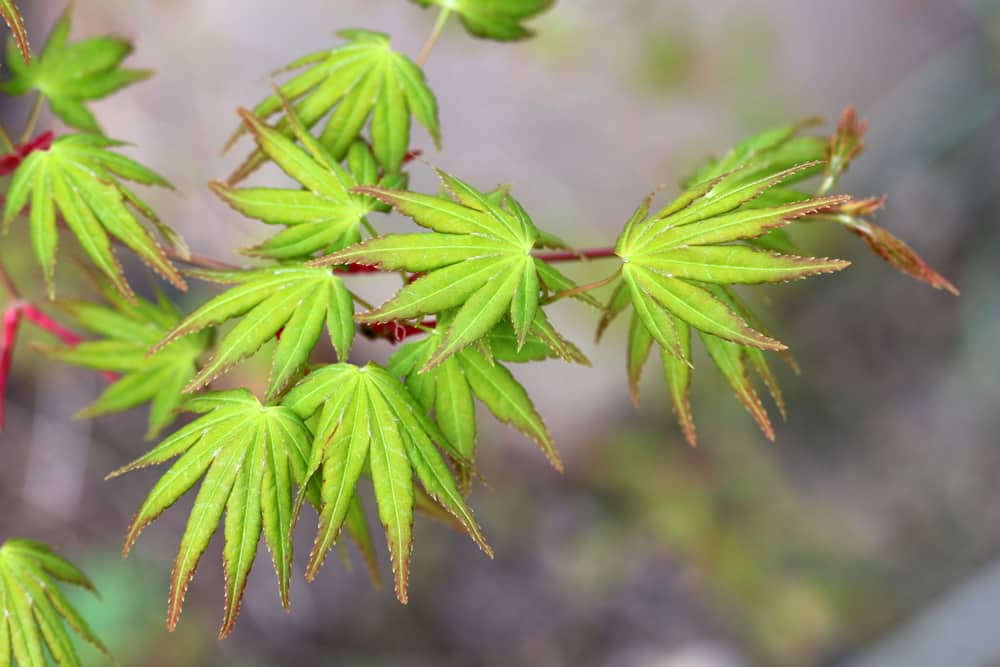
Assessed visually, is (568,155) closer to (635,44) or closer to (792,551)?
(635,44)

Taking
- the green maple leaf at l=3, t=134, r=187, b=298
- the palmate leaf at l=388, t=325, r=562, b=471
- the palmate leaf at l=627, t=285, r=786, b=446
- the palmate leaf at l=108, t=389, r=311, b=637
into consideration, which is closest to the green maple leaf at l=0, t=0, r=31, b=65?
the green maple leaf at l=3, t=134, r=187, b=298

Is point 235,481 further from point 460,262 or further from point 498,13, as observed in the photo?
point 498,13

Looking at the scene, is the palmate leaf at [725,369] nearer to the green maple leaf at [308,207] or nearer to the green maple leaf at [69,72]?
the green maple leaf at [308,207]

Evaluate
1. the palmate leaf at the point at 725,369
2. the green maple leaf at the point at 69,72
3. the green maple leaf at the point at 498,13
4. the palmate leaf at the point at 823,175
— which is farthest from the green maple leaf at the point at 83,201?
the palmate leaf at the point at 823,175

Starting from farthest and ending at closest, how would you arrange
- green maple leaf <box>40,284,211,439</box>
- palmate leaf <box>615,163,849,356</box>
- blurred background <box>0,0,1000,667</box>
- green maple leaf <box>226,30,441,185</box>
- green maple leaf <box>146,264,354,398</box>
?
blurred background <box>0,0,1000,667</box> → green maple leaf <box>40,284,211,439</box> → green maple leaf <box>226,30,441,185</box> → green maple leaf <box>146,264,354,398</box> → palmate leaf <box>615,163,849,356</box>

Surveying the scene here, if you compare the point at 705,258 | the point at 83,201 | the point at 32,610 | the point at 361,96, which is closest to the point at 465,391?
the point at 705,258

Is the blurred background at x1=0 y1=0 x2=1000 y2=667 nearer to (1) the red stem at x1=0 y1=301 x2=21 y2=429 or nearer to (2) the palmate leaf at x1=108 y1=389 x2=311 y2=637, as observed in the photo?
(1) the red stem at x1=0 y1=301 x2=21 y2=429
